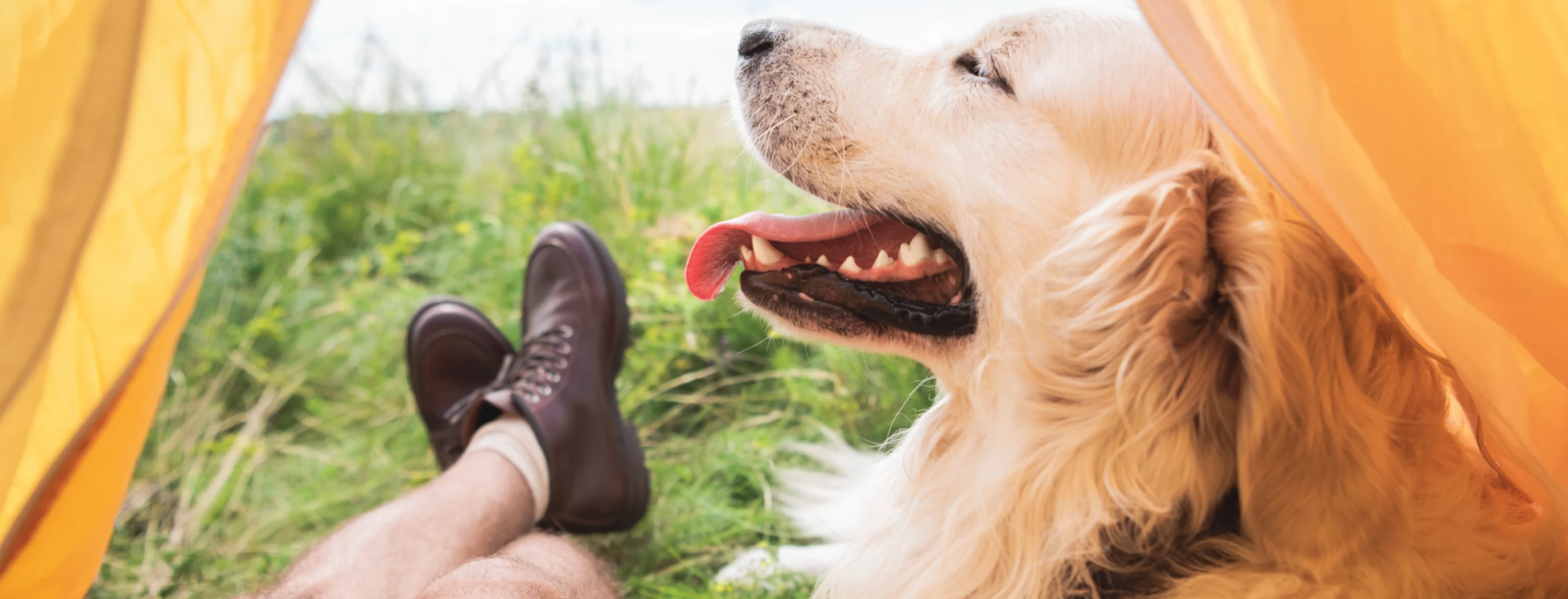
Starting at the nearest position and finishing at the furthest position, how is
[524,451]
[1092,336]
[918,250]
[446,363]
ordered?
[1092,336] → [918,250] → [524,451] → [446,363]

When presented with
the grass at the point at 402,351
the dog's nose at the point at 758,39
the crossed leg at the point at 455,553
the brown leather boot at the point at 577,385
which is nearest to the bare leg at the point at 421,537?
the crossed leg at the point at 455,553

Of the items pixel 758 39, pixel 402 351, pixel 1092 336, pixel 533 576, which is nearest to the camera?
pixel 1092 336

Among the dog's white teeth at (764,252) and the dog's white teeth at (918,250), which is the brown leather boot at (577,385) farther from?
Result: the dog's white teeth at (918,250)

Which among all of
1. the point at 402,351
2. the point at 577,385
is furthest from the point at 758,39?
the point at 402,351

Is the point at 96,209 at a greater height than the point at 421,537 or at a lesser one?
greater

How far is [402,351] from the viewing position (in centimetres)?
290

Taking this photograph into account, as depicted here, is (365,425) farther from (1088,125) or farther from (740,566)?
(1088,125)

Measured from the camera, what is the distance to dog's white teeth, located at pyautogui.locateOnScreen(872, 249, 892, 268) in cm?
146

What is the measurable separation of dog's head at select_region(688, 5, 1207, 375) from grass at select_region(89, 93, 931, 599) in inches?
10.7

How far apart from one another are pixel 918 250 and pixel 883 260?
59mm

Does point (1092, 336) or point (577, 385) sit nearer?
point (1092, 336)

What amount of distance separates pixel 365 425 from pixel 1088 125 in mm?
2298

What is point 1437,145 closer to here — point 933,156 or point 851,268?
point 933,156

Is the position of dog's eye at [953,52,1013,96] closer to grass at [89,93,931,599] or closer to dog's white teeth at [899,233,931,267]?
dog's white teeth at [899,233,931,267]
